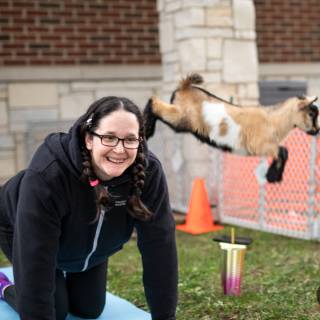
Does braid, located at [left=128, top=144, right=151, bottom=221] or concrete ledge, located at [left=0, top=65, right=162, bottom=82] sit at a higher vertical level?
concrete ledge, located at [left=0, top=65, right=162, bottom=82]

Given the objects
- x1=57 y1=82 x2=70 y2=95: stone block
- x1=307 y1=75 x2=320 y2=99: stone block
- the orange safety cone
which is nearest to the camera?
the orange safety cone

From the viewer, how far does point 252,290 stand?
3.84m

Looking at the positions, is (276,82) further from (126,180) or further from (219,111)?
(126,180)

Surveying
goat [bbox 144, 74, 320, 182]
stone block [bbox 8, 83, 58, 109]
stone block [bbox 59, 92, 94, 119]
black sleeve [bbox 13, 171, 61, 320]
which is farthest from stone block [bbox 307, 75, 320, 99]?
black sleeve [bbox 13, 171, 61, 320]

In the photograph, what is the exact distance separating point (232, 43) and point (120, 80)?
172 cm

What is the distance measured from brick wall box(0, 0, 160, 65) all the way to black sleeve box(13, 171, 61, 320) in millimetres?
4919

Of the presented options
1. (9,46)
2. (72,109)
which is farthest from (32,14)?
(72,109)

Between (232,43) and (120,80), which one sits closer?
(232,43)

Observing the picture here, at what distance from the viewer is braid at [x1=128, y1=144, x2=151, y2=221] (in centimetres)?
238

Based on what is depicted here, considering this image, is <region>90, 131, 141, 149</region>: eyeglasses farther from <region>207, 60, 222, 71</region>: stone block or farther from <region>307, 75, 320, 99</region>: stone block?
<region>307, 75, 320, 99</region>: stone block

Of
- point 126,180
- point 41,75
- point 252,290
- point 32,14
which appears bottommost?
point 252,290

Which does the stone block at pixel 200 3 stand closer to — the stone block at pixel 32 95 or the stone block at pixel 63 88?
the stone block at pixel 63 88

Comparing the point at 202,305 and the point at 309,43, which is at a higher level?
the point at 309,43

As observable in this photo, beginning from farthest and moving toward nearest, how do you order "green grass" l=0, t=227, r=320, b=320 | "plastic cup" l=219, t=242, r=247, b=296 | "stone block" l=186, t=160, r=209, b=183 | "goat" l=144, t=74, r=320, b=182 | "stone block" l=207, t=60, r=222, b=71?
"stone block" l=186, t=160, r=209, b=183, "stone block" l=207, t=60, r=222, b=71, "goat" l=144, t=74, r=320, b=182, "plastic cup" l=219, t=242, r=247, b=296, "green grass" l=0, t=227, r=320, b=320
